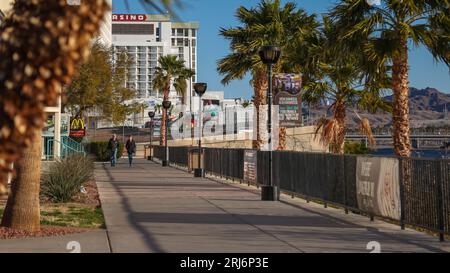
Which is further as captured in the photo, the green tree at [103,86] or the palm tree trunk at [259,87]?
the green tree at [103,86]

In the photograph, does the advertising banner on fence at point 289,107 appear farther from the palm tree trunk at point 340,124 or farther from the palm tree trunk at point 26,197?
the palm tree trunk at point 26,197

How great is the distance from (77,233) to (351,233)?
14.8 feet

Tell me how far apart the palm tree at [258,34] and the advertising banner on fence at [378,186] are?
14061 mm

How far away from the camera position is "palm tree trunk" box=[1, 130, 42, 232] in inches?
443

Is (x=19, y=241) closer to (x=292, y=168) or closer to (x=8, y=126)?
(x=8, y=126)

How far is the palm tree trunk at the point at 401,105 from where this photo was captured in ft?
51.6

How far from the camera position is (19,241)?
1037 cm

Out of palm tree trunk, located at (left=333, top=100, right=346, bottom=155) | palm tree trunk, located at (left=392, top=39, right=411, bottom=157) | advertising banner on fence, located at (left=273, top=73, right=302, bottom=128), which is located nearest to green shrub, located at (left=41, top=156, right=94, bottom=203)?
advertising banner on fence, located at (left=273, top=73, right=302, bottom=128)

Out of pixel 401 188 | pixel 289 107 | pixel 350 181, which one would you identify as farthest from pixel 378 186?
pixel 289 107

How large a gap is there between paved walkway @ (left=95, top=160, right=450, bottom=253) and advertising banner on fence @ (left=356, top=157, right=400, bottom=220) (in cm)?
31

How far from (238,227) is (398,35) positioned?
6.64 metres

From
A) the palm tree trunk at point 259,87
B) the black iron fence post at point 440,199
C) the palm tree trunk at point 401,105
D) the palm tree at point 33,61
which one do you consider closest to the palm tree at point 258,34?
the palm tree trunk at point 259,87

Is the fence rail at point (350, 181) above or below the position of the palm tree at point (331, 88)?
below
